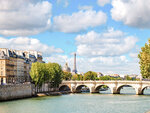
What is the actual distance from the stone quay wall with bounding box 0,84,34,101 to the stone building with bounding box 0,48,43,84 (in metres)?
8.65

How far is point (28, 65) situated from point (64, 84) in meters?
12.9

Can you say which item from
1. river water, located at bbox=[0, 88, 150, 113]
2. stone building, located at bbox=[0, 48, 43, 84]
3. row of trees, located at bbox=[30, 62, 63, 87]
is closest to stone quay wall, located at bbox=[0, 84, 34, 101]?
river water, located at bbox=[0, 88, 150, 113]

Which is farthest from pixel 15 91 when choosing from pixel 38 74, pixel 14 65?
pixel 14 65

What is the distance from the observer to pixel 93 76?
13450 cm

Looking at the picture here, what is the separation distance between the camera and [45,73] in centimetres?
7800

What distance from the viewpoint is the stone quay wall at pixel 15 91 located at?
184ft

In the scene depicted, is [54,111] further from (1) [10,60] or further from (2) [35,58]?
(2) [35,58]

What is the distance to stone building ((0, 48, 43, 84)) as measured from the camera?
254 ft

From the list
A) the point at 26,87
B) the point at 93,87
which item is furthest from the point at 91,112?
the point at 93,87

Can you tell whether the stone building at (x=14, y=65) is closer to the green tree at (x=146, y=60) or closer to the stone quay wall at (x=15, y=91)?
the stone quay wall at (x=15, y=91)

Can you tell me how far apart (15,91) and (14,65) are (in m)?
24.0

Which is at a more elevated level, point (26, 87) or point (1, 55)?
point (1, 55)

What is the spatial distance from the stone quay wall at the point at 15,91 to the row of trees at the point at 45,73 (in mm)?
5292

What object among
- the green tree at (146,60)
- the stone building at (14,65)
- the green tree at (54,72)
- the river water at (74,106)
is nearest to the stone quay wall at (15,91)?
the river water at (74,106)
